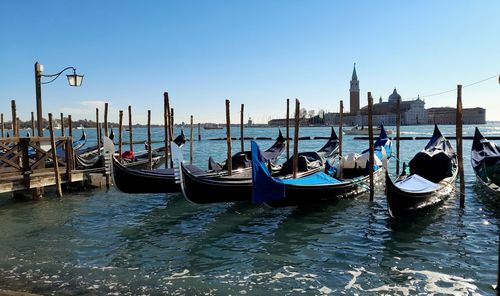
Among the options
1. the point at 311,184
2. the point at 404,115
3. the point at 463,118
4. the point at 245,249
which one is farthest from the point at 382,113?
the point at 245,249

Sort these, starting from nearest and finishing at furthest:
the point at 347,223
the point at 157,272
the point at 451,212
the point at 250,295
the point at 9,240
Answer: the point at 250,295, the point at 157,272, the point at 9,240, the point at 347,223, the point at 451,212

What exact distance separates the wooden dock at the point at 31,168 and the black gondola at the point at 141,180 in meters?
1.64

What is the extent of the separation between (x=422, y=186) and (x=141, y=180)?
195 inches

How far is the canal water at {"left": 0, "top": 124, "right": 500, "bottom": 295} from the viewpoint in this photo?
433 cm

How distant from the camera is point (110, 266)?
489 cm

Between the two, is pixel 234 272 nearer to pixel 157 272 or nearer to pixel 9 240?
pixel 157 272

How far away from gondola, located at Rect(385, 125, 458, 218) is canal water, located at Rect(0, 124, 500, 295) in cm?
24

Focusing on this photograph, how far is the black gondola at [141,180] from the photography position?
7774 mm

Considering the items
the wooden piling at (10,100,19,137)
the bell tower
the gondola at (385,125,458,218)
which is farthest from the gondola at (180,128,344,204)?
the bell tower

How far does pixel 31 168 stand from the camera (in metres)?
8.46

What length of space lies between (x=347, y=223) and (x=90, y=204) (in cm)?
484

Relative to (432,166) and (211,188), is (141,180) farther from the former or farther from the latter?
(432,166)

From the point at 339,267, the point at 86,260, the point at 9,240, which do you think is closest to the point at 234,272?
the point at 339,267

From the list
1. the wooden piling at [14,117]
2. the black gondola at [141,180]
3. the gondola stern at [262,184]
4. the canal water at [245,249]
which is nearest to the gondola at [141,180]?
the black gondola at [141,180]
